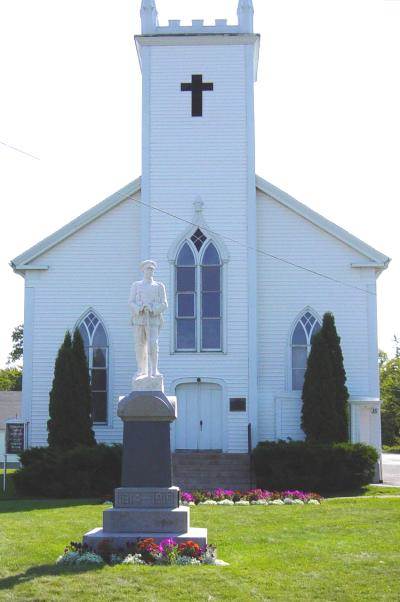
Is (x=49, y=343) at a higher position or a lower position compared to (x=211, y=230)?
lower

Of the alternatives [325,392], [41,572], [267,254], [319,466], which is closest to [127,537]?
[41,572]

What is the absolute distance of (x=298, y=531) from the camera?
1454 centimetres

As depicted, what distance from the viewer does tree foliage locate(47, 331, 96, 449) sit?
975 inches

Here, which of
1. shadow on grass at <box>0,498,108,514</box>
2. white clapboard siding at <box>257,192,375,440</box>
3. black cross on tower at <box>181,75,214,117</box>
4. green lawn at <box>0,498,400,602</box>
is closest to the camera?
green lawn at <box>0,498,400,602</box>

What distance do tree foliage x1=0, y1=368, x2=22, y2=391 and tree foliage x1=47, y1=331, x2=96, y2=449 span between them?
5242cm

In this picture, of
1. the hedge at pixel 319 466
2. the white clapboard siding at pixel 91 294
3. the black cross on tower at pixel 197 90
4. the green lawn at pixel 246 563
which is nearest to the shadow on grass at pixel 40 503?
the green lawn at pixel 246 563

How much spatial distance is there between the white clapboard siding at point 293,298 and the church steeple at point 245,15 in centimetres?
535

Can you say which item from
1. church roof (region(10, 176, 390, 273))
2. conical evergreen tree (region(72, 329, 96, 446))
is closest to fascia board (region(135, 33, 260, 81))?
church roof (region(10, 176, 390, 273))

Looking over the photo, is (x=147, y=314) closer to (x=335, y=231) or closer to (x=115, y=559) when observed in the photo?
(x=115, y=559)

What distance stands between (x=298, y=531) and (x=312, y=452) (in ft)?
28.2

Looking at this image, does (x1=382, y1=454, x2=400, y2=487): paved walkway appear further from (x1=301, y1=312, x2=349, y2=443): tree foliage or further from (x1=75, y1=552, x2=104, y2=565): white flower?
(x1=75, y1=552, x2=104, y2=565): white flower

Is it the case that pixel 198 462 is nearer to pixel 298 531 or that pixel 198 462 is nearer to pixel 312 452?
pixel 312 452

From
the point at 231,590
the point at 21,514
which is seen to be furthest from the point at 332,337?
the point at 231,590

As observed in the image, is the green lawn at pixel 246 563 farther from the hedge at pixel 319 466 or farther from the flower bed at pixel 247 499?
the hedge at pixel 319 466
